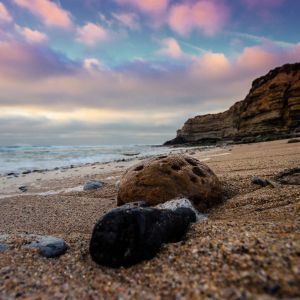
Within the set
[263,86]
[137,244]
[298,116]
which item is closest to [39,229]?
[137,244]

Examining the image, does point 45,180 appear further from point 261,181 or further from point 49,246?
point 49,246

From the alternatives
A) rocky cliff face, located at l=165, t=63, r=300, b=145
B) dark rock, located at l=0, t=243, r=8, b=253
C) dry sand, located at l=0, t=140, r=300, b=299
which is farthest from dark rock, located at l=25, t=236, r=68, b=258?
rocky cliff face, located at l=165, t=63, r=300, b=145

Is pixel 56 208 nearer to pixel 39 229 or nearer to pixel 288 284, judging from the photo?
pixel 39 229

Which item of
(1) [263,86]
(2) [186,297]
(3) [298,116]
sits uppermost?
(1) [263,86]

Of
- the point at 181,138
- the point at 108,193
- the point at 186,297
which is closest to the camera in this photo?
the point at 186,297

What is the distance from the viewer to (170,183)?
4.19 m

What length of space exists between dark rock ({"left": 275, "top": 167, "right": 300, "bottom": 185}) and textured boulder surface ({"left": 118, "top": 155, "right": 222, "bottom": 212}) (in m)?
1.04

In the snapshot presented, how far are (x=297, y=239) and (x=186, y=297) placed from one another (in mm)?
911

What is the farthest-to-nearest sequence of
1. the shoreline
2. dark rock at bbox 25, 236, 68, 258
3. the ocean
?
1. the ocean
2. the shoreline
3. dark rock at bbox 25, 236, 68, 258

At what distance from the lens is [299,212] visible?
2.68m

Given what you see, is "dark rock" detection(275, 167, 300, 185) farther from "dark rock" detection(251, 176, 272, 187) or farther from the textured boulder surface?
the textured boulder surface

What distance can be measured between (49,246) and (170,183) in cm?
209

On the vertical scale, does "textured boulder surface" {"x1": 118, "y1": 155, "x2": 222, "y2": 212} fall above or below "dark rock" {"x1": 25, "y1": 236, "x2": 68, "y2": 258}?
above

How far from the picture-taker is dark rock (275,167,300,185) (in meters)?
4.18
